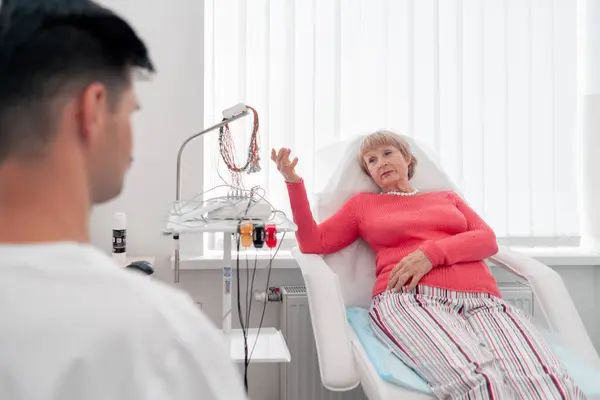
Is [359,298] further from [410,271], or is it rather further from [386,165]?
[386,165]

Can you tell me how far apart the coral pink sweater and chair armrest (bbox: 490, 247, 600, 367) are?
0.11 meters

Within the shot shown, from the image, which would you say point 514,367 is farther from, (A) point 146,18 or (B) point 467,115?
(A) point 146,18

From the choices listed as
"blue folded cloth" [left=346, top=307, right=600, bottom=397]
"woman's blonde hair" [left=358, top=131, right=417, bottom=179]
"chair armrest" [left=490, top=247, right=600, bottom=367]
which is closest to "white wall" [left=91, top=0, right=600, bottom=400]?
"woman's blonde hair" [left=358, top=131, right=417, bottom=179]

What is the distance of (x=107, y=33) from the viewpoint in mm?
336

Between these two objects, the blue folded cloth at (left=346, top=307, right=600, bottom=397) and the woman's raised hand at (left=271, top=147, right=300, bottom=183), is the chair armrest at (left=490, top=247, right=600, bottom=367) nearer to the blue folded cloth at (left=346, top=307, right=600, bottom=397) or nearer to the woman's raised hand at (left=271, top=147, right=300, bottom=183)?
the blue folded cloth at (left=346, top=307, right=600, bottom=397)

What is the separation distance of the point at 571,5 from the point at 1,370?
256 centimetres

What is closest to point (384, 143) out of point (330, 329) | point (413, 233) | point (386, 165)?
point (386, 165)

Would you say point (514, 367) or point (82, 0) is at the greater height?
point (82, 0)

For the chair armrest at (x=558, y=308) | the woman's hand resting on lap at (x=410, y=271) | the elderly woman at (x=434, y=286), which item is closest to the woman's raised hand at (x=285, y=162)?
the elderly woman at (x=434, y=286)

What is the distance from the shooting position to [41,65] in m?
0.32

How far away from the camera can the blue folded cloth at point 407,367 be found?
1.18 meters

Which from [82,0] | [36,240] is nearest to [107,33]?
[82,0]

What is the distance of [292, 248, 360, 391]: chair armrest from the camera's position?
123 cm

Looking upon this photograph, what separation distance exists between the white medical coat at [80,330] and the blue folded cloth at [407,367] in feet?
3.20
